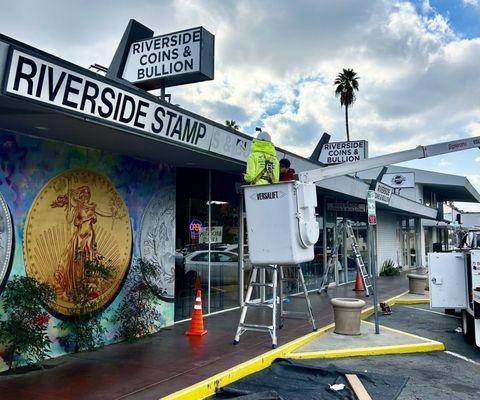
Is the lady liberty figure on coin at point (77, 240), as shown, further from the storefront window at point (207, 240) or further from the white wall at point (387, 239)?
the white wall at point (387, 239)

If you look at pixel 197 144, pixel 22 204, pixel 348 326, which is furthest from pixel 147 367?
pixel 348 326

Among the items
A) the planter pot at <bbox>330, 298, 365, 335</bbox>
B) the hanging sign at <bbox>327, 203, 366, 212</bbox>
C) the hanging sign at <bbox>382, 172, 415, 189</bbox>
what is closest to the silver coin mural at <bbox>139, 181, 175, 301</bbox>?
the planter pot at <bbox>330, 298, 365, 335</bbox>

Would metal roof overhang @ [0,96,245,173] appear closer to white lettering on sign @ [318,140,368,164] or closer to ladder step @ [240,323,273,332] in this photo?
ladder step @ [240,323,273,332]

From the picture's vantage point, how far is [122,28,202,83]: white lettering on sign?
8.77 metres

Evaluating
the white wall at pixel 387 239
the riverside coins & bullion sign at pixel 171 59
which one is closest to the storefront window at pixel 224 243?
the riverside coins & bullion sign at pixel 171 59

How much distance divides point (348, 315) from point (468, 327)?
2.21 meters

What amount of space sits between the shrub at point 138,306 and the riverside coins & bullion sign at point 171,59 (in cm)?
361

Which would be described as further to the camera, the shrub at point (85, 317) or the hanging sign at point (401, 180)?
the hanging sign at point (401, 180)

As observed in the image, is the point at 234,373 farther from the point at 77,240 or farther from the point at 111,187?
the point at 111,187

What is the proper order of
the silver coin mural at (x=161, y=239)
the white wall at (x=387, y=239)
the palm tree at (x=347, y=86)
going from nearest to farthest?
1. the silver coin mural at (x=161, y=239)
2. the white wall at (x=387, y=239)
3. the palm tree at (x=347, y=86)

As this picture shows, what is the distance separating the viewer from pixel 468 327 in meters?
8.67

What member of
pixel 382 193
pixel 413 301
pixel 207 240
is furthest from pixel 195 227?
pixel 382 193

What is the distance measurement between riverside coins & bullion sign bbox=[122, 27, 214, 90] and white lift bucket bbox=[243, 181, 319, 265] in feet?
8.90

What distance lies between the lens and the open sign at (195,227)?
1042 centimetres
